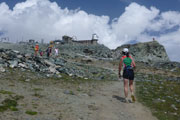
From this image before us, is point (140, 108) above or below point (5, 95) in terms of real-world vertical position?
below

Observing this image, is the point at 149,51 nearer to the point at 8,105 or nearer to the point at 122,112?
the point at 122,112

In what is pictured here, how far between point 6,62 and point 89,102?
34.1ft

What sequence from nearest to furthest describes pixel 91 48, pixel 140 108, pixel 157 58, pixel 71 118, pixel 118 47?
pixel 71 118
pixel 140 108
pixel 91 48
pixel 157 58
pixel 118 47

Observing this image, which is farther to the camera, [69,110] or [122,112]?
[122,112]

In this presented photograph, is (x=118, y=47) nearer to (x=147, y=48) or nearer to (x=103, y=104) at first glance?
(x=147, y=48)

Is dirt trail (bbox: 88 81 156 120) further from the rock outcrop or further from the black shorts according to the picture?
the rock outcrop

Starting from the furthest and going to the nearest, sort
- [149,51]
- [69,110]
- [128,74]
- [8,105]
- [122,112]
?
[149,51], [128,74], [122,112], [69,110], [8,105]

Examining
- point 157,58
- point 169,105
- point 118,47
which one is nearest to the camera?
point 169,105

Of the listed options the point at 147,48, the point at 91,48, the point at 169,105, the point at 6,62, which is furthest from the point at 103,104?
the point at 147,48

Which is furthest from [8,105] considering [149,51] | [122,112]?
[149,51]

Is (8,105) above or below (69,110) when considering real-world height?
above

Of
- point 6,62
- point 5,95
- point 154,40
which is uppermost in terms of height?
point 154,40

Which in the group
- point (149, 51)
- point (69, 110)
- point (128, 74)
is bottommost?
point (69, 110)

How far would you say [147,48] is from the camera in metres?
69.2
